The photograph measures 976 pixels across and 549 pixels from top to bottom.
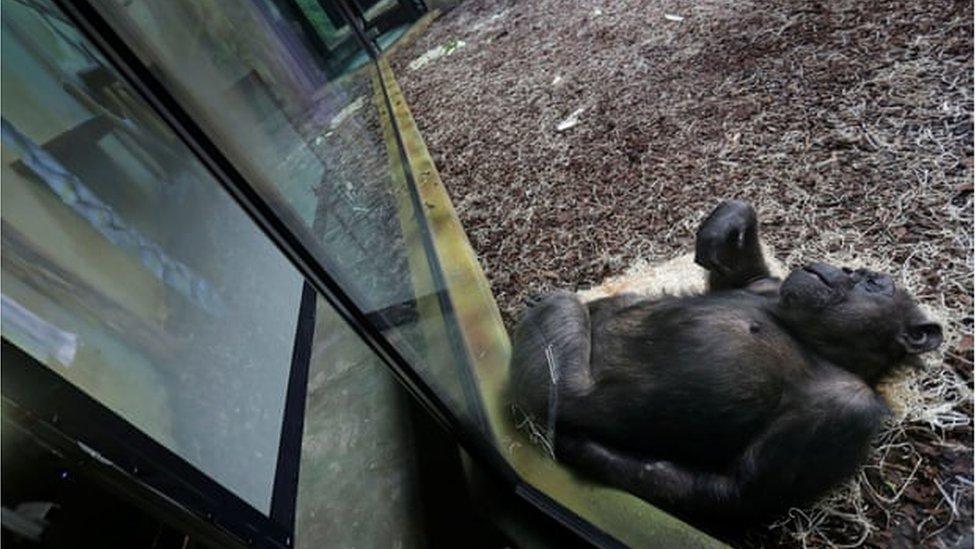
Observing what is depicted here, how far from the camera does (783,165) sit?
2.00 m

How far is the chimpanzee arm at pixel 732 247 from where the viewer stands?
1.57 metres

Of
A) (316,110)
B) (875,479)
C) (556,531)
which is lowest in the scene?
(875,479)

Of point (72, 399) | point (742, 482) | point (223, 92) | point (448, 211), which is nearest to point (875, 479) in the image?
point (742, 482)

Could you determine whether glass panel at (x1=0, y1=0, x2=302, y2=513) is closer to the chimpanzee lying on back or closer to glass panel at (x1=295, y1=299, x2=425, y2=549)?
glass panel at (x1=295, y1=299, x2=425, y2=549)

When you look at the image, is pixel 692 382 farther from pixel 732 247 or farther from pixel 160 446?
pixel 160 446

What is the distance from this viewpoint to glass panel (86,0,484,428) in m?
1.03

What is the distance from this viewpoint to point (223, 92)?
1.37m

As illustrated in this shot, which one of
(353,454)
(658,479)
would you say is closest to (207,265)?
(353,454)

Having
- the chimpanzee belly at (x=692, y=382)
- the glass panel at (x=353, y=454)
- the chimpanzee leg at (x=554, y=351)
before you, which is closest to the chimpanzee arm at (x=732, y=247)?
the chimpanzee belly at (x=692, y=382)

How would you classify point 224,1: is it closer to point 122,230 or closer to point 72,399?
point 122,230

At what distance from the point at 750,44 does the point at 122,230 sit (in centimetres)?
236

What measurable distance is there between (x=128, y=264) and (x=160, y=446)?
425 millimetres

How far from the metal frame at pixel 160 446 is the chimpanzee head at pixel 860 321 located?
60 centimetres

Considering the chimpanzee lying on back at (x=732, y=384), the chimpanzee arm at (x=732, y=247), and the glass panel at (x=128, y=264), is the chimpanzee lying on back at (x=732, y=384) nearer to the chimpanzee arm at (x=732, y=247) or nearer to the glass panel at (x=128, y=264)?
the chimpanzee arm at (x=732, y=247)
